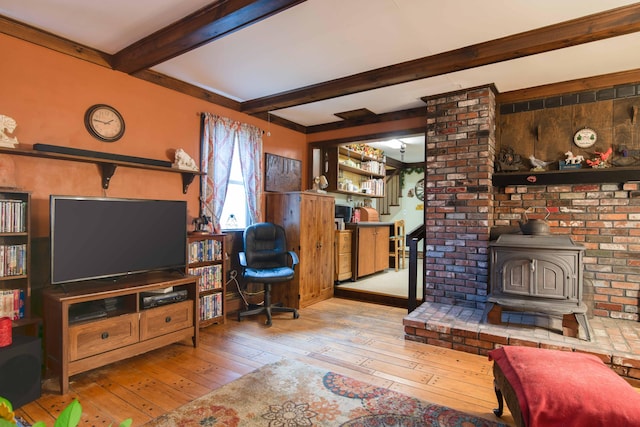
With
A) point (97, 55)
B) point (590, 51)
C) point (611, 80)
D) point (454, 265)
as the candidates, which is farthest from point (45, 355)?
point (611, 80)

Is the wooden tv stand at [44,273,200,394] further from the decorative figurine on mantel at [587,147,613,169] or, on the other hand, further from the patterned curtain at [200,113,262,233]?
the decorative figurine on mantel at [587,147,613,169]

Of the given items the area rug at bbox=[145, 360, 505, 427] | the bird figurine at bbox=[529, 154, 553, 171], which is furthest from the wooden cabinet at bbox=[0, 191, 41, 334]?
the bird figurine at bbox=[529, 154, 553, 171]

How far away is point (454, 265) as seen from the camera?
12.4 feet

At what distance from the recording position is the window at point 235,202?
4160 millimetres

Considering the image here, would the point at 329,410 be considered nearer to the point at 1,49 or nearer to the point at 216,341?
the point at 216,341

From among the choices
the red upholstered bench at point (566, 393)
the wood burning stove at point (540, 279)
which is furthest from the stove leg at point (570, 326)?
the red upholstered bench at point (566, 393)

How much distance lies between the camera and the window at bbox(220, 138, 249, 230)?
4.16m

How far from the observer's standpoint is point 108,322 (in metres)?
2.55

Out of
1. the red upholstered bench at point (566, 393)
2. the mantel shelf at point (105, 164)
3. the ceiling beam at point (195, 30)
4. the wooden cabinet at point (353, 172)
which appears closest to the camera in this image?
the red upholstered bench at point (566, 393)

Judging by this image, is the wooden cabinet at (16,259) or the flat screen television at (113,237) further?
the flat screen television at (113,237)

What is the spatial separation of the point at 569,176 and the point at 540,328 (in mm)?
1476

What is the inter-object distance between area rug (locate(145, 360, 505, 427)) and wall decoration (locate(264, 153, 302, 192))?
263cm

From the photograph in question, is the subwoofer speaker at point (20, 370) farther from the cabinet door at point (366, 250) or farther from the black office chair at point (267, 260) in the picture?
the cabinet door at point (366, 250)

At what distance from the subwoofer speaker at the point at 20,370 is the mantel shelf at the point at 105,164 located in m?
1.25
